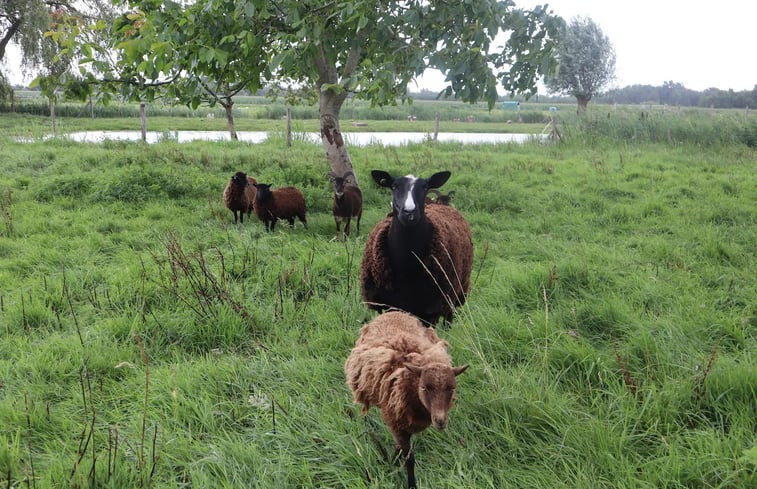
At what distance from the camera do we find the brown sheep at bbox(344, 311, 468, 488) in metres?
2.12

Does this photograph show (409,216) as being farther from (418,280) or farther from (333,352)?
(333,352)

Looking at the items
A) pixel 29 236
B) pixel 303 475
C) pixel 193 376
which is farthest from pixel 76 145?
pixel 303 475

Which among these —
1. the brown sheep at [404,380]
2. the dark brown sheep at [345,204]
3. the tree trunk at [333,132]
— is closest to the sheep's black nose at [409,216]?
the brown sheep at [404,380]

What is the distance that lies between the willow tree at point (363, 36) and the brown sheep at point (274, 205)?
1805 mm

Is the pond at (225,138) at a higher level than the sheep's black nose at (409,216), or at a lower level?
higher

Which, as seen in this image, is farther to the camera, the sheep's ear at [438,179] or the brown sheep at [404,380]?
the sheep's ear at [438,179]

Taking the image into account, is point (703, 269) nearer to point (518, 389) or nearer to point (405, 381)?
point (518, 389)

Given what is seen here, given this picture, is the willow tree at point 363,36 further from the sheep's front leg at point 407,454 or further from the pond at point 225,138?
the pond at point 225,138

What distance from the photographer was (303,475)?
7.77 ft

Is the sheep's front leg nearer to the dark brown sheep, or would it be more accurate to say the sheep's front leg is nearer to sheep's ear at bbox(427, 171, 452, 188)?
sheep's ear at bbox(427, 171, 452, 188)

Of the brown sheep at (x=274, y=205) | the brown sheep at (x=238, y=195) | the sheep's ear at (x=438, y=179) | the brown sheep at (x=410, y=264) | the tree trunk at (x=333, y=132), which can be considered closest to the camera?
the brown sheep at (x=410, y=264)

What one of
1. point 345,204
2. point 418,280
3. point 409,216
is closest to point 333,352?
point 418,280

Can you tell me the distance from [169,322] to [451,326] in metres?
2.29

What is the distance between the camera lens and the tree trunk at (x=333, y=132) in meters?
8.75
